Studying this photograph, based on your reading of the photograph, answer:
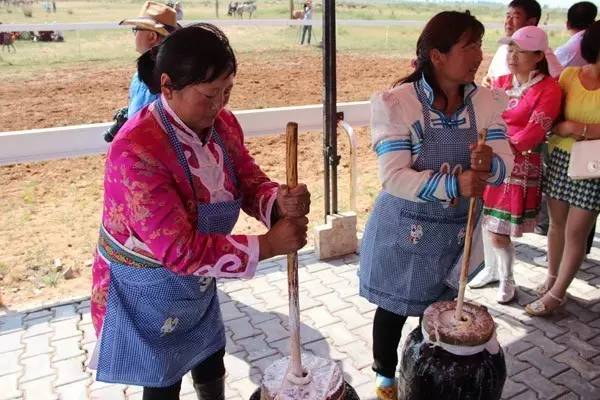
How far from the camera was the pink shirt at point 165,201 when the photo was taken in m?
1.56

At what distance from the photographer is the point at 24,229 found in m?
5.62

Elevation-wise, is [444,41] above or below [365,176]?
above

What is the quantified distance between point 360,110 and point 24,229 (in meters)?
3.55

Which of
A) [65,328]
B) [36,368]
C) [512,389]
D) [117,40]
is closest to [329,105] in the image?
[512,389]

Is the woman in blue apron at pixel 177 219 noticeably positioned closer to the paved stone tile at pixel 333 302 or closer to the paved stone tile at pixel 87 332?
the paved stone tile at pixel 87 332

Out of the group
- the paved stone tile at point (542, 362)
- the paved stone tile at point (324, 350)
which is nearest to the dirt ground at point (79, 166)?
the paved stone tile at point (324, 350)

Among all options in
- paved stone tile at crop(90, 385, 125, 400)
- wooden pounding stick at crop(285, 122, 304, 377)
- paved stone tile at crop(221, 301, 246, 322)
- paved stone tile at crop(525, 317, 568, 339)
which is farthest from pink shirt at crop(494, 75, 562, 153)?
paved stone tile at crop(90, 385, 125, 400)

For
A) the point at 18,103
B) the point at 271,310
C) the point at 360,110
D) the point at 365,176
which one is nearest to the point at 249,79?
the point at 18,103

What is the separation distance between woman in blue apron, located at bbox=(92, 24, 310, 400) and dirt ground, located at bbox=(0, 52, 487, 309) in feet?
7.81

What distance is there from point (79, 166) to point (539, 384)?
6.54 m

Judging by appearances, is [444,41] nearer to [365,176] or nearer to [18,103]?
[365,176]

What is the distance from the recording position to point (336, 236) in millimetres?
4355

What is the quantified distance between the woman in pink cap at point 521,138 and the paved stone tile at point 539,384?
0.75m

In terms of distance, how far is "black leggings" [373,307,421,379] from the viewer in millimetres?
2584
